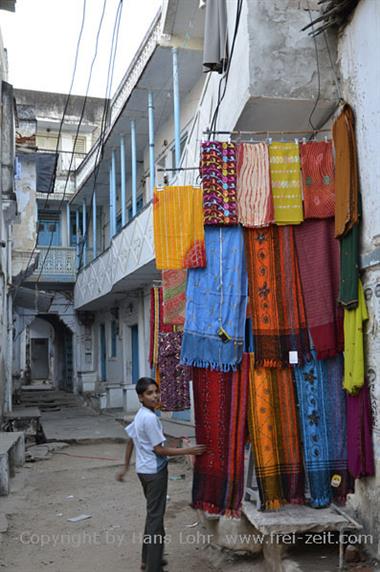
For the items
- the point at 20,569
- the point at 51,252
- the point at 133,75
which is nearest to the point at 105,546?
the point at 20,569

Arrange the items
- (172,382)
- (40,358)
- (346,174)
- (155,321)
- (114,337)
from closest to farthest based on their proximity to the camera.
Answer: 1. (346,174)
2. (172,382)
3. (155,321)
4. (114,337)
5. (40,358)

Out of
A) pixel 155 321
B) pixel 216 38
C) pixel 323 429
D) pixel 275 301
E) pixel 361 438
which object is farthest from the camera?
pixel 155 321

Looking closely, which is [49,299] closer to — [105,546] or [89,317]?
[89,317]

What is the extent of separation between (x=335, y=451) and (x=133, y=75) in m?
10.3

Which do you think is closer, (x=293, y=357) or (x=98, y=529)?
(x=293, y=357)

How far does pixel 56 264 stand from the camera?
22172 millimetres

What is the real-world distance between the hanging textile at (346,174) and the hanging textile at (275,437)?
4.36 ft

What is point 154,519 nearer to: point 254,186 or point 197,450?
point 197,450

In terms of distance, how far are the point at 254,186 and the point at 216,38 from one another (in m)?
2.47

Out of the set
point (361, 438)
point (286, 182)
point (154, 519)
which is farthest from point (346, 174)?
point (154, 519)

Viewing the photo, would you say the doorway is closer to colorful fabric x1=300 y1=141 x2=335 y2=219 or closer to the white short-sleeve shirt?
the white short-sleeve shirt

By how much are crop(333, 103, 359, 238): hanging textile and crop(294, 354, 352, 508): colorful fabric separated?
1149 mm

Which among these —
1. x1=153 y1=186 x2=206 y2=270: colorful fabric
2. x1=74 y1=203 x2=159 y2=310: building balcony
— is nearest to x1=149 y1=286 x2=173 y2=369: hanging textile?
x1=74 y1=203 x2=159 y2=310: building balcony

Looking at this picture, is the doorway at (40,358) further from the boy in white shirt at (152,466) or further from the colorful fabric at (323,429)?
the colorful fabric at (323,429)
